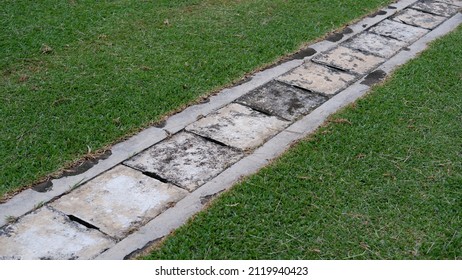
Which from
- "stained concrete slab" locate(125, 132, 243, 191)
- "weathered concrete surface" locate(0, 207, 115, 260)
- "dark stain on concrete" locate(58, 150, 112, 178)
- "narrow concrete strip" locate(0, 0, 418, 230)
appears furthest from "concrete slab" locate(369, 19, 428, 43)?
"weathered concrete surface" locate(0, 207, 115, 260)

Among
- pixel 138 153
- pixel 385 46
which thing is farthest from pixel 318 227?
pixel 385 46

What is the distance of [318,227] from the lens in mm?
3301

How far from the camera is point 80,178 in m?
3.66

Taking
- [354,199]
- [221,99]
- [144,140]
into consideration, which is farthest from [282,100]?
[354,199]

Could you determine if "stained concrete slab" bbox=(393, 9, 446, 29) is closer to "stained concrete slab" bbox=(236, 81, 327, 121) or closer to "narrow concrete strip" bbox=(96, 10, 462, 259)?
"narrow concrete strip" bbox=(96, 10, 462, 259)

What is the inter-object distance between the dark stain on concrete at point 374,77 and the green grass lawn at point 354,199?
476 millimetres

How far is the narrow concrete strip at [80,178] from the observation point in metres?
3.41

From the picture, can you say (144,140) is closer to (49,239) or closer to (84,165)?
(84,165)

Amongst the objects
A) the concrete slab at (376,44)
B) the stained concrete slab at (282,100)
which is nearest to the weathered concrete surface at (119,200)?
the stained concrete slab at (282,100)

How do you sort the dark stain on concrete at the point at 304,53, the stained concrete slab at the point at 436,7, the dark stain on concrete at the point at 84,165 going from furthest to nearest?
the stained concrete slab at the point at 436,7 → the dark stain on concrete at the point at 304,53 → the dark stain on concrete at the point at 84,165

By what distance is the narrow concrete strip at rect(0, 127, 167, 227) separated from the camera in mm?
3408

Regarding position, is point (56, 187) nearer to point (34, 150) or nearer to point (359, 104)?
point (34, 150)

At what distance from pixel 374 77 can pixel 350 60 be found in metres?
0.37

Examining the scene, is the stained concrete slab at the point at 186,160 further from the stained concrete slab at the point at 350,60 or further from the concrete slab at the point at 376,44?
the concrete slab at the point at 376,44
